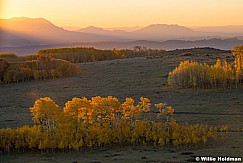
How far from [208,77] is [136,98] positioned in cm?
1392

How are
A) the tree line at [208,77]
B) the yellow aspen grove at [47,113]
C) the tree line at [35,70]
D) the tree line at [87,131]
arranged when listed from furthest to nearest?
the tree line at [35,70], the tree line at [208,77], the yellow aspen grove at [47,113], the tree line at [87,131]

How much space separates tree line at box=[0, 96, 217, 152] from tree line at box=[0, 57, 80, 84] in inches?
2205

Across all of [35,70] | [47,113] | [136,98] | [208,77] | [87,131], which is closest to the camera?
[87,131]

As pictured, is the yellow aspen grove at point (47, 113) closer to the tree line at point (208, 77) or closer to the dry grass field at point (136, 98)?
the dry grass field at point (136, 98)

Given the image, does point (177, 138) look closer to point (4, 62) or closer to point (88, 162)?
point (88, 162)

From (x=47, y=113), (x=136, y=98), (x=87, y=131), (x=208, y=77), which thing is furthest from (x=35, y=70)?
(x=87, y=131)

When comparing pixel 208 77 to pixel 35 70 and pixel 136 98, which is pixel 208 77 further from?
pixel 35 70

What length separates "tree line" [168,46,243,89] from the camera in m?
72.1

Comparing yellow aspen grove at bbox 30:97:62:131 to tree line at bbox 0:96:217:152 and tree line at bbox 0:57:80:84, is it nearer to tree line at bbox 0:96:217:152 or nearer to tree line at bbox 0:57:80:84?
tree line at bbox 0:96:217:152

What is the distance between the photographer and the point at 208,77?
240 feet

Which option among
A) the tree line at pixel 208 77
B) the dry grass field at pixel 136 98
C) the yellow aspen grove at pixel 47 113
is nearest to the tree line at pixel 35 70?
the dry grass field at pixel 136 98

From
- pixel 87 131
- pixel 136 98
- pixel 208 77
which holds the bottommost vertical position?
pixel 136 98

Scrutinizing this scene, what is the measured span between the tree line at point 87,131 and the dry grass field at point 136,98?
132 centimetres

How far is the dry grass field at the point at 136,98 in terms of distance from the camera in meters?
36.9
